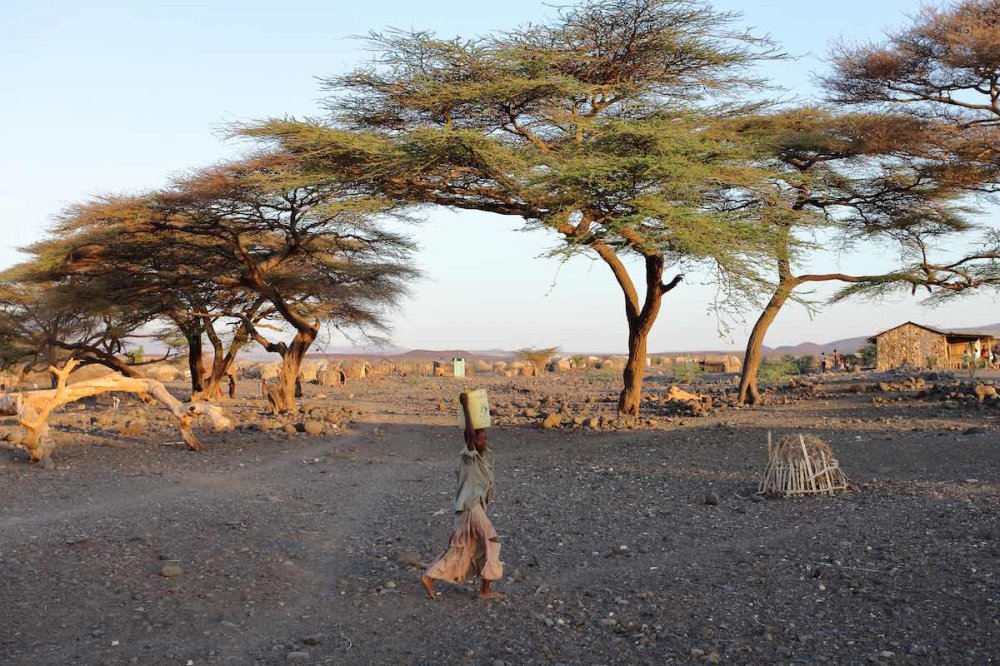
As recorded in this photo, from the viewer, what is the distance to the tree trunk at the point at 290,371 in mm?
20234

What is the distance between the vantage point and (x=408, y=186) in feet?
54.0

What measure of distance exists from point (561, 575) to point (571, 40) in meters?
10.7

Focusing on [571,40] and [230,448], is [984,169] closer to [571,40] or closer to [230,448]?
[571,40]

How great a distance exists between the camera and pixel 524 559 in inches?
297

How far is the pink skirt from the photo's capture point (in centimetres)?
639

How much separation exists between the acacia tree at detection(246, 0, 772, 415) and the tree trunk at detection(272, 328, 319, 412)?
465 centimetres

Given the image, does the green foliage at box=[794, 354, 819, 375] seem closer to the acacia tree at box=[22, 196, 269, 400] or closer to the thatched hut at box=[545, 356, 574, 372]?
the thatched hut at box=[545, 356, 574, 372]

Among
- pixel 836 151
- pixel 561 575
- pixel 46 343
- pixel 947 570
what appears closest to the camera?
pixel 947 570

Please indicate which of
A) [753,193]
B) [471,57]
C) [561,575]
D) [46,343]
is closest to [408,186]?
[471,57]

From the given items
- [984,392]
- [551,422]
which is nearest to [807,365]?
[984,392]

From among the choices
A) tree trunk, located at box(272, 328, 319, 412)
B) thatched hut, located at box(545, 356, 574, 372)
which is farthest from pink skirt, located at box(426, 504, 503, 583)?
thatched hut, located at box(545, 356, 574, 372)

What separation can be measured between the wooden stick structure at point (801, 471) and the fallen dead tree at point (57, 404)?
858cm

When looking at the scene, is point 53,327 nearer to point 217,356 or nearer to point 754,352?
point 217,356

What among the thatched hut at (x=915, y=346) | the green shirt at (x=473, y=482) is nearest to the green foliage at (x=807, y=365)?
the thatched hut at (x=915, y=346)
